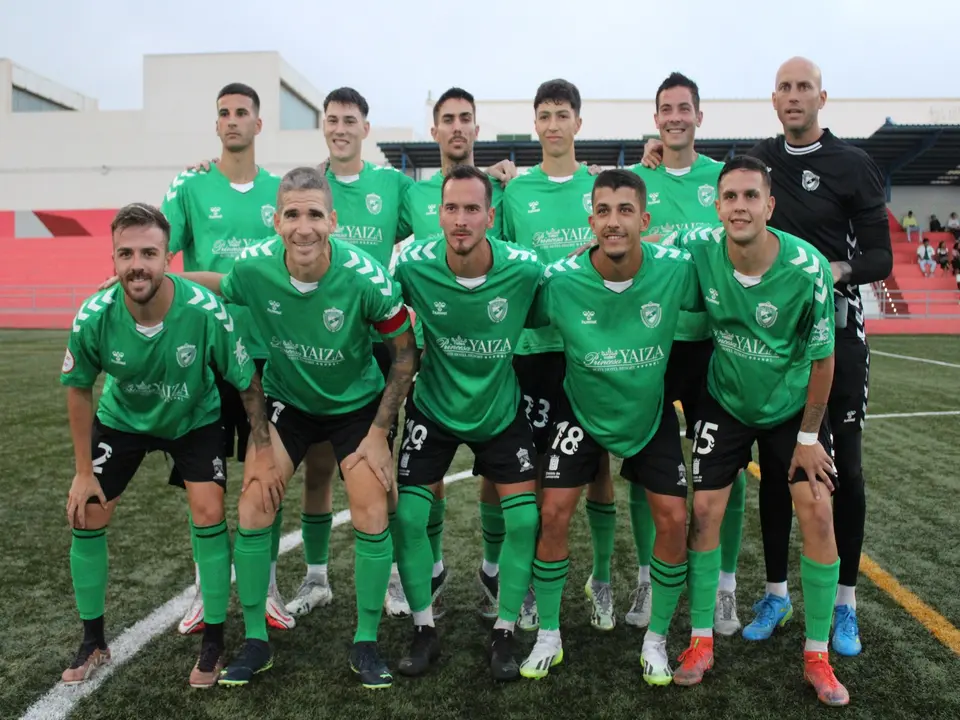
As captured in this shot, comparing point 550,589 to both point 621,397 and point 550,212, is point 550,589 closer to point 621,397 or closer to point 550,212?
point 621,397

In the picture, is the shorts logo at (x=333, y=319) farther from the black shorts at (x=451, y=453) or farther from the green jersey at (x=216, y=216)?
the green jersey at (x=216, y=216)

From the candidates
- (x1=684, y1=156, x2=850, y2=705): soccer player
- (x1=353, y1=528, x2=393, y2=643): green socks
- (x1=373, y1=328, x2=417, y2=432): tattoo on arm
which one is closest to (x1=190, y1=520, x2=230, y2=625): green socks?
(x1=353, y1=528, x2=393, y2=643): green socks

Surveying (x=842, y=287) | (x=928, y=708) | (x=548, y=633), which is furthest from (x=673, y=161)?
(x=928, y=708)

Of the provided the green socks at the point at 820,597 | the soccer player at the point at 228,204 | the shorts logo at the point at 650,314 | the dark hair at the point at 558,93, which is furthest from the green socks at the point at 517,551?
the dark hair at the point at 558,93

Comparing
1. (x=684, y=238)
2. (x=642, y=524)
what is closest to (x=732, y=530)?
(x=642, y=524)

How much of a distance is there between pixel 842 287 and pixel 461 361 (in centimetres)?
165

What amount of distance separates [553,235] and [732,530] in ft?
5.30

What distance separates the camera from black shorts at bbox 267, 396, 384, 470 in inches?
128

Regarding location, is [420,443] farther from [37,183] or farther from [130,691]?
[37,183]

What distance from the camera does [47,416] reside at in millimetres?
8023

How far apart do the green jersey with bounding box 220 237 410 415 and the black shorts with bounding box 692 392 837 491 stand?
130 centimetres

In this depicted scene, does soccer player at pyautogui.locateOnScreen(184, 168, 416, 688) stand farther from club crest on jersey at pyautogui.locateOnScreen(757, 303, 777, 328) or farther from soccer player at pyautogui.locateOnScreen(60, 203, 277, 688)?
club crest on jersey at pyautogui.locateOnScreen(757, 303, 777, 328)

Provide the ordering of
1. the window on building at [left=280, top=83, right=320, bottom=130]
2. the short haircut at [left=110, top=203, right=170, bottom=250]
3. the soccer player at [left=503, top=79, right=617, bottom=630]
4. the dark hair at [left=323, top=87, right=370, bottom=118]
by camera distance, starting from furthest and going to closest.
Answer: the window on building at [left=280, top=83, right=320, bottom=130]
the dark hair at [left=323, top=87, right=370, bottom=118]
the soccer player at [left=503, top=79, right=617, bottom=630]
the short haircut at [left=110, top=203, right=170, bottom=250]

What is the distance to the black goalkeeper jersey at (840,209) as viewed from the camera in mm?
3258
